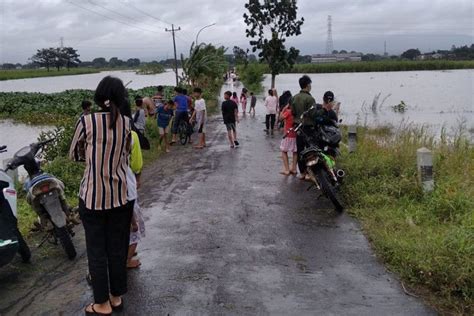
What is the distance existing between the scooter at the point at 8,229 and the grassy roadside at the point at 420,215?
3578mm

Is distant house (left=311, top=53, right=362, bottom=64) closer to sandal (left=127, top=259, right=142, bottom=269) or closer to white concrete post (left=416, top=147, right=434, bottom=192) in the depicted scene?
white concrete post (left=416, top=147, right=434, bottom=192)

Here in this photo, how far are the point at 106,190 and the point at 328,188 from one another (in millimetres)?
4084

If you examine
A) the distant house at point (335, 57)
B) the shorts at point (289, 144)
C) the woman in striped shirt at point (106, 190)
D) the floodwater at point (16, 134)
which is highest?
the distant house at point (335, 57)

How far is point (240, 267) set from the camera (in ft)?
16.4

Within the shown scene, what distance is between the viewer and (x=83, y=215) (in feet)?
12.8

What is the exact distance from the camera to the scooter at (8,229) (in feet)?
14.6

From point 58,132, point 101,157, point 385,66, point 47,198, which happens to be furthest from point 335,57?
point 101,157

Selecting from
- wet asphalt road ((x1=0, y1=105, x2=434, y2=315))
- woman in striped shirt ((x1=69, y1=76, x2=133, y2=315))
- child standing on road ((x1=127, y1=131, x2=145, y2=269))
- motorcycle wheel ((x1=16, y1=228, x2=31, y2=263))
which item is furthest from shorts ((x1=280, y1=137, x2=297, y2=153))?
woman in striped shirt ((x1=69, y1=76, x2=133, y2=315))

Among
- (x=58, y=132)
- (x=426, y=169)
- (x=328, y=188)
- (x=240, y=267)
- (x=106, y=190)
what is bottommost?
(x=240, y=267)

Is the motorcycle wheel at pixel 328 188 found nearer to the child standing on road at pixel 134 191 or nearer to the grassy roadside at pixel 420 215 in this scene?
the grassy roadside at pixel 420 215

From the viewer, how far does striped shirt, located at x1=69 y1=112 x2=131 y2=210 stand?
12.3 ft

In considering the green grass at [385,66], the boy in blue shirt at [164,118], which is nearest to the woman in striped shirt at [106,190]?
the boy in blue shirt at [164,118]

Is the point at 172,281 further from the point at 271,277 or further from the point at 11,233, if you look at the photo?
the point at 11,233

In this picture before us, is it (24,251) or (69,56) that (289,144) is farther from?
(69,56)
